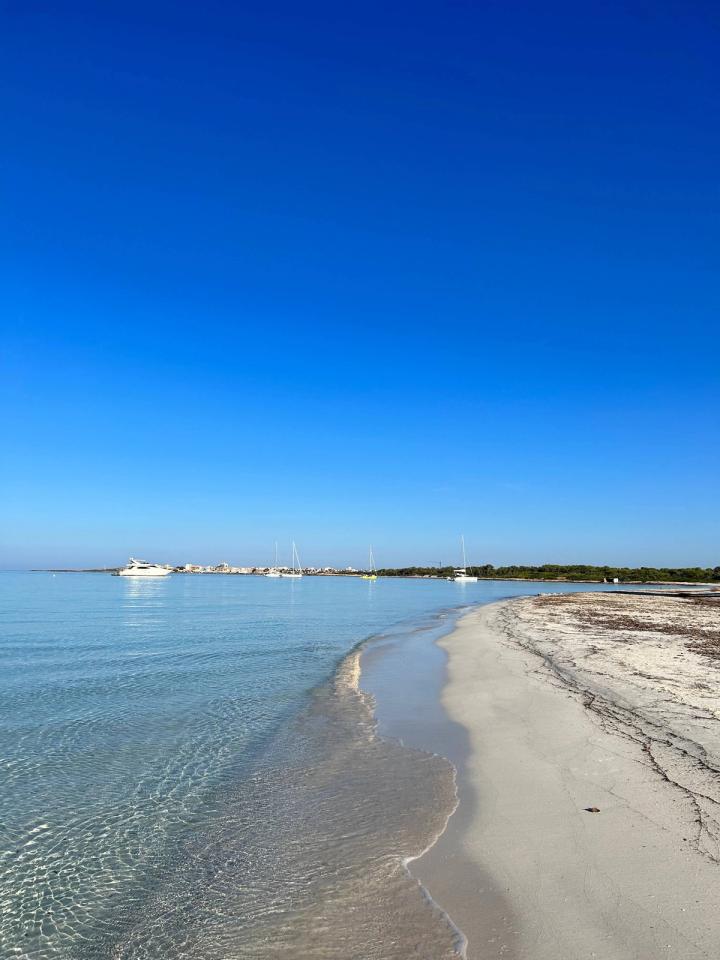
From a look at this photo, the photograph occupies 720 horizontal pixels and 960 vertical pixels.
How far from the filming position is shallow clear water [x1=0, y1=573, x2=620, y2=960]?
5.01 m

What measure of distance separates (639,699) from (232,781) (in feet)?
28.2

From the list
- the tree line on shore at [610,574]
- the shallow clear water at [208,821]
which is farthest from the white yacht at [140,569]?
the shallow clear water at [208,821]

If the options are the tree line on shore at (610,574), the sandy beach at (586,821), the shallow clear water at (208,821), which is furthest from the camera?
the tree line on shore at (610,574)

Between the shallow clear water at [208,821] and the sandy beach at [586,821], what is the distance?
1.68 feet

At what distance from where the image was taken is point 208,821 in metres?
7.36

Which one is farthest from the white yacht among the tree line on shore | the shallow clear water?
the shallow clear water

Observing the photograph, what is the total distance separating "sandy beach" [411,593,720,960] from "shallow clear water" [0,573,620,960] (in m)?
0.51

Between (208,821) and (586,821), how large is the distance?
470cm

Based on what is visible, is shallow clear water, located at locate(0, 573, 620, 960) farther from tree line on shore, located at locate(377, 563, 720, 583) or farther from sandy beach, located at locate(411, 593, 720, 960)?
tree line on shore, located at locate(377, 563, 720, 583)

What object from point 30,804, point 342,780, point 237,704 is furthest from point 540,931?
point 237,704

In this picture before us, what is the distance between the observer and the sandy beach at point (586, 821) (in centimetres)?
461

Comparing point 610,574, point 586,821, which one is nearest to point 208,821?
point 586,821

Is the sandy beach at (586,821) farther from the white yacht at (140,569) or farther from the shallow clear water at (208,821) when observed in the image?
the white yacht at (140,569)

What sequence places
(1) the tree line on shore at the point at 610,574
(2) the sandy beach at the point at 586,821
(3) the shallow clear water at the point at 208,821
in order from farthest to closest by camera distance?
(1) the tree line on shore at the point at 610,574 → (3) the shallow clear water at the point at 208,821 → (2) the sandy beach at the point at 586,821
